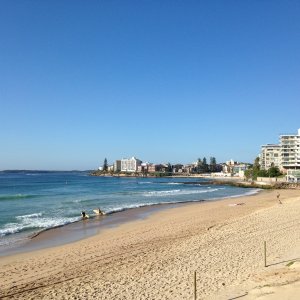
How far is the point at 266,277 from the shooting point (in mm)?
11375

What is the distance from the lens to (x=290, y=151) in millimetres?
127062

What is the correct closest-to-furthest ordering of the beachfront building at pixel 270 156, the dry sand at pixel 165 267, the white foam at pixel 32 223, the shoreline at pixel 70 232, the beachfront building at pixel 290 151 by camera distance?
the dry sand at pixel 165 267, the shoreline at pixel 70 232, the white foam at pixel 32 223, the beachfront building at pixel 290 151, the beachfront building at pixel 270 156

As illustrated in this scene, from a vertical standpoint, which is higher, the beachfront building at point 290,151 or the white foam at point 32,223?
the beachfront building at point 290,151

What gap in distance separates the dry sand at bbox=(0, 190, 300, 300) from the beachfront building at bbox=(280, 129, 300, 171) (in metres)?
111

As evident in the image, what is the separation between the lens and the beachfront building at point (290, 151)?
124750mm

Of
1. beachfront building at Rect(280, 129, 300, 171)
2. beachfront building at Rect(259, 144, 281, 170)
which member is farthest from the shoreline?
beachfront building at Rect(259, 144, 281, 170)

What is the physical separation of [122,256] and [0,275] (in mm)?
5015

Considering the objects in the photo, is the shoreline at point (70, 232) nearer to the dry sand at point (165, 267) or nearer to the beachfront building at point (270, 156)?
the dry sand at point (165, 267)

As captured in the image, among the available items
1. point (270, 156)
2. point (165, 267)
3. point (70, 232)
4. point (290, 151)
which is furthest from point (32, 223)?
point (270, 156)

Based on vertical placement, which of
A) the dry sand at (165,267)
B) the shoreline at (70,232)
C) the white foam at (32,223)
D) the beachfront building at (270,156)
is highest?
the beachfront building at (270,156)

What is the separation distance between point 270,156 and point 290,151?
20.2 metres

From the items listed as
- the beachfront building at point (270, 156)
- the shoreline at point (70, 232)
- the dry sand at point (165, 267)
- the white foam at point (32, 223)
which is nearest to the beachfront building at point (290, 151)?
the beachfront building at point (270, 156)

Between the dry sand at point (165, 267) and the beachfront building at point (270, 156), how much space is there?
12704 cm

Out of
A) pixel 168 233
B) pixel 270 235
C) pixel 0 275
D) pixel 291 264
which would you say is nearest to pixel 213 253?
pixel 291 264
